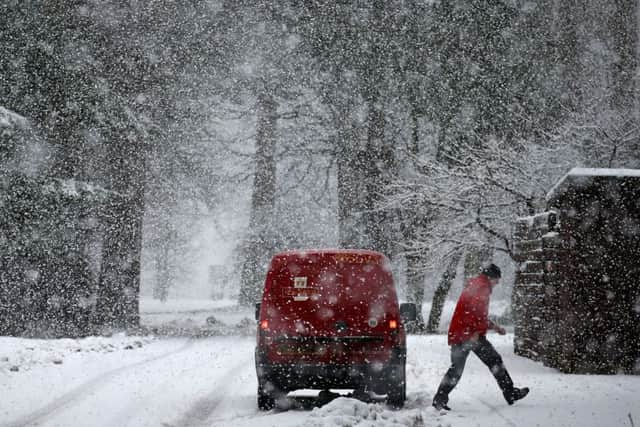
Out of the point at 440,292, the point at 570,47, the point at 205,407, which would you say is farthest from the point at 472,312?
the point at 570,47

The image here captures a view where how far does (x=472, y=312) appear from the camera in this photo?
899 centimetres

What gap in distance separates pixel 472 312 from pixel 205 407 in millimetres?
3404

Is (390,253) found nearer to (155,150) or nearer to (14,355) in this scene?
(155,150)

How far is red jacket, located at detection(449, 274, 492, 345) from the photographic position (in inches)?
353

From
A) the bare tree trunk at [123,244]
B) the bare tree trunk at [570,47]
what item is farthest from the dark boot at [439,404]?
the bare tree trunk at [570,47]

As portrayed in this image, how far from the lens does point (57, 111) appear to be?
64.2 ft

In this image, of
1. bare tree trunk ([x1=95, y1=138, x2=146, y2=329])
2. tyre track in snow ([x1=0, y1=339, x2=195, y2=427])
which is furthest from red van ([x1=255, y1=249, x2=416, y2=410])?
bare tree trunk ([x1=95, y1=138, x2=146, y2=329])

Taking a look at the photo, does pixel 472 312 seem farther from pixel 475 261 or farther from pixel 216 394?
pixel 475 261

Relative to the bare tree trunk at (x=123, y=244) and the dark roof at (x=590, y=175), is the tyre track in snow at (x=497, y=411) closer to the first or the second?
the dark roof at (x=590, y=175)

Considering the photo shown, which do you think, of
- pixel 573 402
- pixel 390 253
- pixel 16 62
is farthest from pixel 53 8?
pixel 573 402

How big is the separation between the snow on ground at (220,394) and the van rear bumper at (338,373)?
1.31ft

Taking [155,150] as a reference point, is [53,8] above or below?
above

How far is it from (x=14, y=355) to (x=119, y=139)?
9.70 meters

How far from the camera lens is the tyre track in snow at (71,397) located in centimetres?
817
